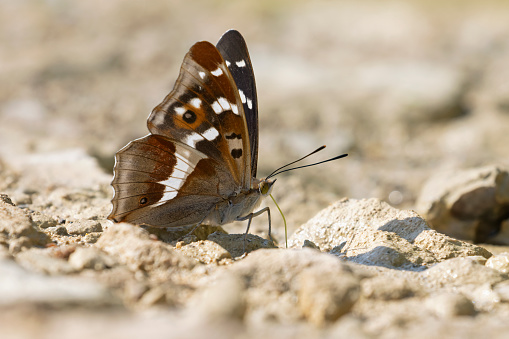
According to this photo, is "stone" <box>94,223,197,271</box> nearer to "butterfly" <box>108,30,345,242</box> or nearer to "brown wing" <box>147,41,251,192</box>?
"butterfly" <box>108,30,345,242</box>

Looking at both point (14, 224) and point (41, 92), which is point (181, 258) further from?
point (41, 92)

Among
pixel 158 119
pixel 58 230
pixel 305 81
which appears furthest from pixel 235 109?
pixel 305 81

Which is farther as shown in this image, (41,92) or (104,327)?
(41,92)

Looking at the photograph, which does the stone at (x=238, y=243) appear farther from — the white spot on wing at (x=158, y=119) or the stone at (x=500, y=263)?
A: the stone at (x=500, y=263)

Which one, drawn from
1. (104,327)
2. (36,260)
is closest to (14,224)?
(36,260)

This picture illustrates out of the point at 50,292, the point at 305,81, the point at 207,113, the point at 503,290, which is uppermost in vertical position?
the point at 305,81

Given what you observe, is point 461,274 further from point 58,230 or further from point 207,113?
point 58,230
